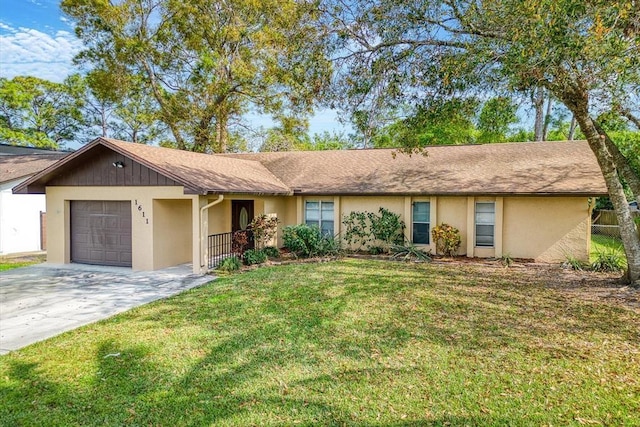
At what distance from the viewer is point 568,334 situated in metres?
5.90

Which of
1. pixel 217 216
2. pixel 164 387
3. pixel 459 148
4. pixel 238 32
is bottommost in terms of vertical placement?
pixel 164 387

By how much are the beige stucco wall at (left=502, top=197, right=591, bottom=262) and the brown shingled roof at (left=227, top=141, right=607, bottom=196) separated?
0.69m

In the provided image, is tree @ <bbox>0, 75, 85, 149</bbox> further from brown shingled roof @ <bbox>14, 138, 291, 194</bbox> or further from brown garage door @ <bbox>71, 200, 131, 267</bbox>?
brown garage door @ <bbox>71, 200, 131, 267</bbox>

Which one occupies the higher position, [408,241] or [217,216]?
[217,216]

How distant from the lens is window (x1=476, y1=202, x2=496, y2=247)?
43.4 feet

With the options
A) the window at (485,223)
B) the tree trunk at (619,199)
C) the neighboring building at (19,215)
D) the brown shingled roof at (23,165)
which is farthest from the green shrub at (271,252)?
the brown shingled roof at (23,165)

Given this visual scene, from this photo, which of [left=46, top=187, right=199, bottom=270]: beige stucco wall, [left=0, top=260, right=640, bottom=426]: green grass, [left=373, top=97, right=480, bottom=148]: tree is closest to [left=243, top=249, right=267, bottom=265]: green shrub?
[left=46, top=187, right=199, bottom=270]: beige stucco wall

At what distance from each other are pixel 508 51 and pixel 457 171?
7772mm

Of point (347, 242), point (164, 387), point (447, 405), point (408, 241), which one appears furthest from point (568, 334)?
point (347, 242)

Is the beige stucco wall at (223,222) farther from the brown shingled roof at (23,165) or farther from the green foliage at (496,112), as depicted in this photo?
the brown shingled roof at (23,165)

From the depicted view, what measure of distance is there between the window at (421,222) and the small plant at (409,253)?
431mm

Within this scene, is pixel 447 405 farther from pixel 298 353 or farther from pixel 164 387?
pixel 164 387

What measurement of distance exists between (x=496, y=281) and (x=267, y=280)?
5517mm

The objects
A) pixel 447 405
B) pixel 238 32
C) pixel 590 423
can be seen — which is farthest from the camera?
pixel 238 32
